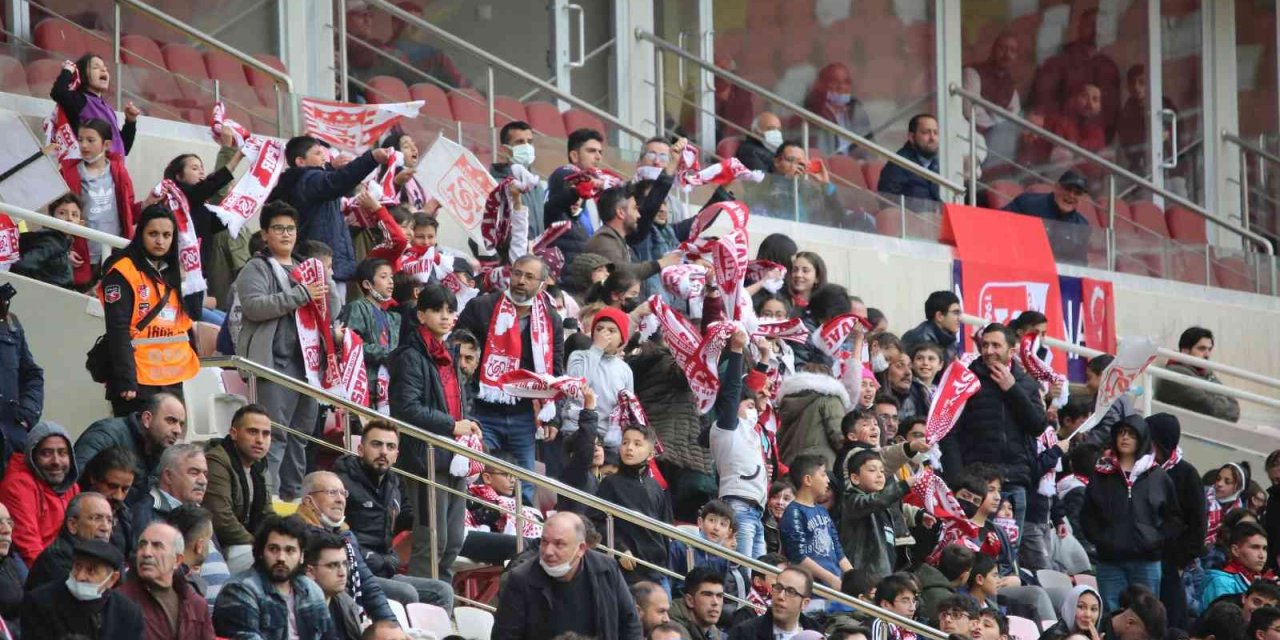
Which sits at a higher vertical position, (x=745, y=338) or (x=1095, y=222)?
(x=1095, y=222)

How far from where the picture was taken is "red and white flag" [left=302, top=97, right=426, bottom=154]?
15.2 m

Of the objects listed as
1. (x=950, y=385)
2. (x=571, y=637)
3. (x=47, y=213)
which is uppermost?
(x=47, y=213)

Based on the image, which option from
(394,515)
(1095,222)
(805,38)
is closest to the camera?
(394,515)

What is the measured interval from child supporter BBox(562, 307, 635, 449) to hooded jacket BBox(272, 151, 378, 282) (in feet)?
4.55

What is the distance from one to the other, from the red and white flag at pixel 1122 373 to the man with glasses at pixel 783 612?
464 centimetres

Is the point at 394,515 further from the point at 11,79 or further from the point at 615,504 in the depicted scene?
the point at 11,79

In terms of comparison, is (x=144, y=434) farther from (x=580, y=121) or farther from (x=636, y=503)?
(x=580, y=121)

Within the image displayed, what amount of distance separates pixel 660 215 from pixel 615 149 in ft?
6.31

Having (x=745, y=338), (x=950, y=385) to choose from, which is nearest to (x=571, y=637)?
(x=745, y=338)

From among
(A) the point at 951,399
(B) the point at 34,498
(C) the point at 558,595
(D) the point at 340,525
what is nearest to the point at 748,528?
(A) the point at 951,399

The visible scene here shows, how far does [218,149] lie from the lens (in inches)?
631

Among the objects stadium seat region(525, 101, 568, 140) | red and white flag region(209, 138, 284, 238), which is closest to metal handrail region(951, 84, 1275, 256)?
stadium seat region(525, 101, 568, 140)

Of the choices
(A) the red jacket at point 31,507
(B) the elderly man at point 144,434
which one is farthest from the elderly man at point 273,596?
(B) the elderly man at point 144,434

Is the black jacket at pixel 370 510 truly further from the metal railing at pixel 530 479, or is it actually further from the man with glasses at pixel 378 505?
the metal railing at pixel 530 479
